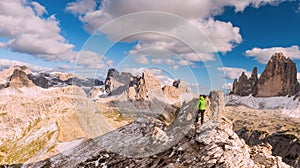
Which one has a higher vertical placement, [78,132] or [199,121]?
[199,121]

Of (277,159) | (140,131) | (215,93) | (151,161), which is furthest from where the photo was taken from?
(215,93)

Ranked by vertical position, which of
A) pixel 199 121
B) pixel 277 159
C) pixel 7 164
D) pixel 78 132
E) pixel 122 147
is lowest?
pixel 7 164

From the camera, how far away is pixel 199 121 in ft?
135

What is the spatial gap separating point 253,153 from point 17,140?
184 m

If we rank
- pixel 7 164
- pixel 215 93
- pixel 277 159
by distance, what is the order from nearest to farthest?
pixel 277 159 → pixel 215 93 → pixel 7 164

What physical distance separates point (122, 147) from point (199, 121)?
17728 mm

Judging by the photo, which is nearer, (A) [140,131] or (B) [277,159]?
(B) [277,159]

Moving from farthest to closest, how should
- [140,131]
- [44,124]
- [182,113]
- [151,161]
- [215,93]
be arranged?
1. [44,124]
2. [215,93]
3. [140,131]
4. [182,113]
5. [151,161]

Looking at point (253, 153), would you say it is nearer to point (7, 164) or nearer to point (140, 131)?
point (140, 131)

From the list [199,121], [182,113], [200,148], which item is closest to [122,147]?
[182,113]

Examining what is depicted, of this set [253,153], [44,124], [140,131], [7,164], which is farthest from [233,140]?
[44,124]

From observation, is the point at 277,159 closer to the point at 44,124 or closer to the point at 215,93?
the point at 215,93

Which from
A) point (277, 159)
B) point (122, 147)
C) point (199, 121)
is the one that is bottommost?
point (122, 147)

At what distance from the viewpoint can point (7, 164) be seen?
148125 millimetres
